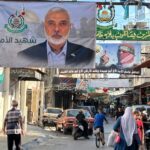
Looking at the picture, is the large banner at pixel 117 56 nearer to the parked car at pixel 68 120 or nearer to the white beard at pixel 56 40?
the parked car at pixel 68 120

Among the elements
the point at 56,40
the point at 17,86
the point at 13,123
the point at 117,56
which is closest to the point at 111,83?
the point at 117,56

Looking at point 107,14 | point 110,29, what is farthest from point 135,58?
point 107,14

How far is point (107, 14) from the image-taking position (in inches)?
774

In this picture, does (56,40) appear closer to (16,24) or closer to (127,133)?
(16,24)

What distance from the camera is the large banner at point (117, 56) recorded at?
4866 centimetres

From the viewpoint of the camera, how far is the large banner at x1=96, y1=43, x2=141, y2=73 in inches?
1916

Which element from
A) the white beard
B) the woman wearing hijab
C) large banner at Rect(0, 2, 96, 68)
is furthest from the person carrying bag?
the white beard

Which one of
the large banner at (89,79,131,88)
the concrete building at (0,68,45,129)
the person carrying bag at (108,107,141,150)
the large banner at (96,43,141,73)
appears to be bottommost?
the person carrying bag at (108,107,141,150)

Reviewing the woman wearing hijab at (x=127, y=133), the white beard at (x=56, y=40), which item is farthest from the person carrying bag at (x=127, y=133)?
the white beard at (x=56, y=40)

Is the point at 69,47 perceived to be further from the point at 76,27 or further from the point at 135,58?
the point at 135,58

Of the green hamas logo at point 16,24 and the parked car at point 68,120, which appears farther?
the parked car at point 68,120

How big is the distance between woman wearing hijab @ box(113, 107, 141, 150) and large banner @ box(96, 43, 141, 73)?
35.0 metres

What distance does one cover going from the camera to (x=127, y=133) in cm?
1280

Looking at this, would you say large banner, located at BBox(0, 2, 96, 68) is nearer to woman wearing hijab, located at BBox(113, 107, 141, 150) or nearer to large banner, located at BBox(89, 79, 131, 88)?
woman wearing hijab, located at BBox(113, 107, 141, 150)
